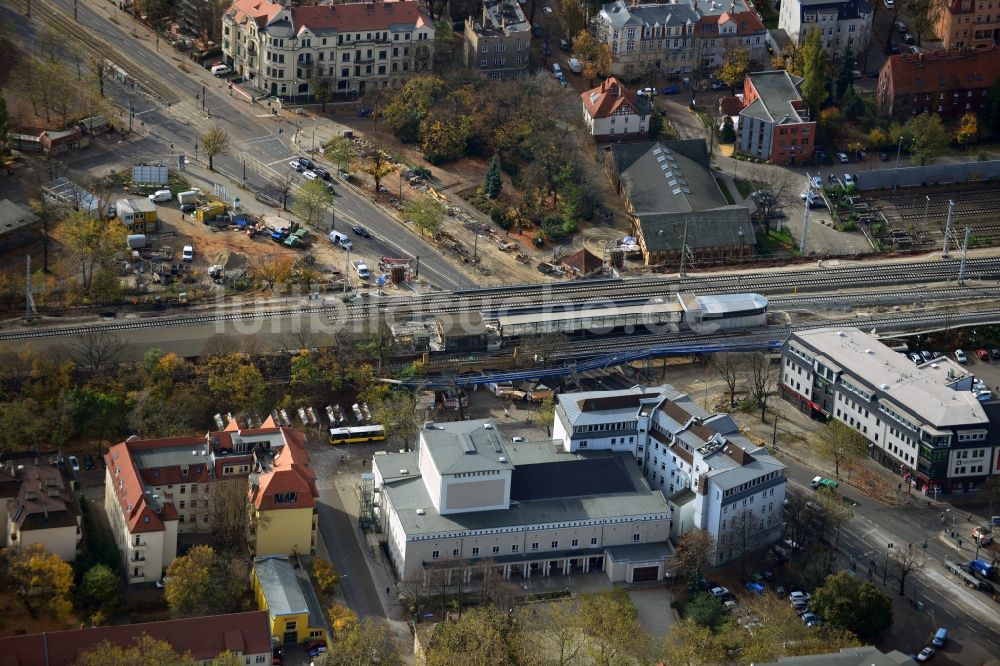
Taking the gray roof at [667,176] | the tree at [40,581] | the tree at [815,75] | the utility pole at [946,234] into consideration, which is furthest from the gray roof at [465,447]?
the tree at [815,75]

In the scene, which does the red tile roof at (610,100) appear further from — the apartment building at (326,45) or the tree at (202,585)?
the tree at (202,585)

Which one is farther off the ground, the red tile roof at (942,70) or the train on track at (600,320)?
the red tile roof at (942,70)

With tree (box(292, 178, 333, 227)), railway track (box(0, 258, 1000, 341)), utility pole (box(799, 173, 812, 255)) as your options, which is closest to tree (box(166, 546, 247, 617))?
railway track (box(0, 258, 1000, 341))

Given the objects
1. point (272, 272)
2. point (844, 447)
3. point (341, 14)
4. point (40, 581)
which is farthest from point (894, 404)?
point (341, 14)

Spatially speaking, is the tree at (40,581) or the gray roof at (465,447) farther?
the gray roof at (465,447)

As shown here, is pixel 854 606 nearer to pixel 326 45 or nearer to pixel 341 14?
pixel 326 45

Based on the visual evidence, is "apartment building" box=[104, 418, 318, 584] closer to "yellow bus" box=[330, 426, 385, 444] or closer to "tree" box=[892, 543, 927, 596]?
"yellow bus" box=[330, 426, 385, 444]

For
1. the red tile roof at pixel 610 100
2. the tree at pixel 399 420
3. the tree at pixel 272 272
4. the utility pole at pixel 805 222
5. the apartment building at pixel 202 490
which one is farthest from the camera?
Answer: the red tile roof at pixel 610 100

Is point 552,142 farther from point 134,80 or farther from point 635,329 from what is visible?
point 134,80

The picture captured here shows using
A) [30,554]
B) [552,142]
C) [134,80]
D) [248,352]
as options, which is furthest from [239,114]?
[30,554]
